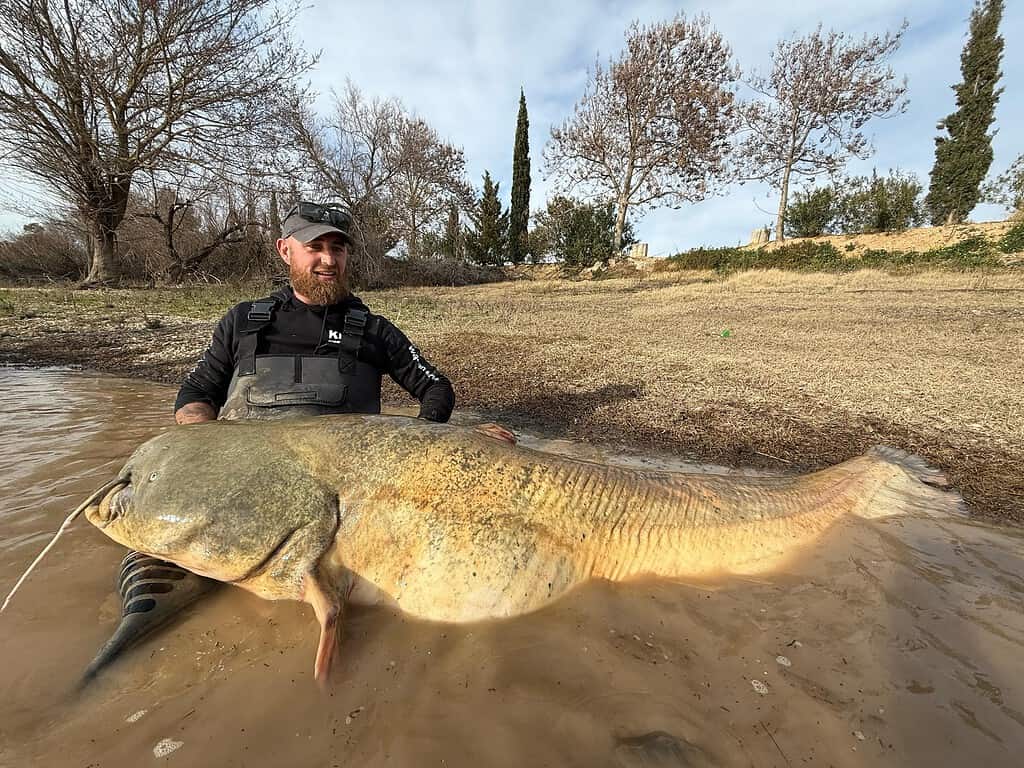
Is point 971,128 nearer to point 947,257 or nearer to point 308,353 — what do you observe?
point 947,257

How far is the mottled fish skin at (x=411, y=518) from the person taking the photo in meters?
1.81

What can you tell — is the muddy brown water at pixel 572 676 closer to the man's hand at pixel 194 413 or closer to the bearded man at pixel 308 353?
the man's hand at pixel 194 413

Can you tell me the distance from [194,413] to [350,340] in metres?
0.95

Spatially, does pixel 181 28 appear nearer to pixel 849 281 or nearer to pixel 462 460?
pixel 462 460

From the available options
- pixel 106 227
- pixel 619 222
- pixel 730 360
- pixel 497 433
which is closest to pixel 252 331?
pixel 497 433

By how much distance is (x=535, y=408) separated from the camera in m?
4.83

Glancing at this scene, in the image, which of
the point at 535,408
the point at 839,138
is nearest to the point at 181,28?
the point at 535,408

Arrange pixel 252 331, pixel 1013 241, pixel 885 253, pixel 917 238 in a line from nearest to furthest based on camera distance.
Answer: pixel 252 331 < pixel 1013 241 < pixel 885 253 < pixel 917 238

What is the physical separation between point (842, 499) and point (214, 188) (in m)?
17.4

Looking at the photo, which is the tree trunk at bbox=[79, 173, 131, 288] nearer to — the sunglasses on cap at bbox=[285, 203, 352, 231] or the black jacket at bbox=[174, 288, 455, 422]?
the sunglasses on cap at bbox=[285, 203, 352, 231]

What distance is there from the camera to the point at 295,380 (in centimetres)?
275

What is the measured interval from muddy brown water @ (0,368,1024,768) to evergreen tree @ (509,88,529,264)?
28.7 metres

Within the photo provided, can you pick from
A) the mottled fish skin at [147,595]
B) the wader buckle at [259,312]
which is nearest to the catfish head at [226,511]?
the mottled fish skin at [147,595]

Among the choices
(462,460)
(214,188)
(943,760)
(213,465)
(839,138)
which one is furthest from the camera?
(839,138)
